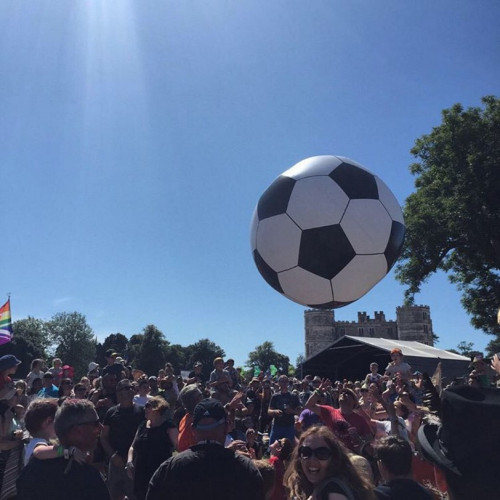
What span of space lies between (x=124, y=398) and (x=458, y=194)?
19670 millimetres

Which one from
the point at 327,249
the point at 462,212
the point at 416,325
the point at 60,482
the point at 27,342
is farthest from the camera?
the point at 416,325

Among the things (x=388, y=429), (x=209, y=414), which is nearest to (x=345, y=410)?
(x=388, y=429)

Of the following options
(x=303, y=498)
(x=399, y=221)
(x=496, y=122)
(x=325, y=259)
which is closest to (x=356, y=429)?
(x=325, y=259)

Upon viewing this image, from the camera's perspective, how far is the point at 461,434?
177 centimetres

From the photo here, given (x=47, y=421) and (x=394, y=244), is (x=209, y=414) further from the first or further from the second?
(x=394, y=244)

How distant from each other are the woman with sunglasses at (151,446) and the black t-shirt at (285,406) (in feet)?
9.24

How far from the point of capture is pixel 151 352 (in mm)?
63938

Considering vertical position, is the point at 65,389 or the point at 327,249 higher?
the point at 327,249

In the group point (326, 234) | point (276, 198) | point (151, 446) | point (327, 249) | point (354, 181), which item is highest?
point (354, 181)

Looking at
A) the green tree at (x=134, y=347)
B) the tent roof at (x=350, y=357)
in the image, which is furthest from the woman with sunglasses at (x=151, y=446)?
the green tree at (x=134, y=347)

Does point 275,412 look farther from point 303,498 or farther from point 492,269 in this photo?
point 492,269

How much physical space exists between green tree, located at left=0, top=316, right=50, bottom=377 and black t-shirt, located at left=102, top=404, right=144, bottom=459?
174 ft

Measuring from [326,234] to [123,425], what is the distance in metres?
3.52

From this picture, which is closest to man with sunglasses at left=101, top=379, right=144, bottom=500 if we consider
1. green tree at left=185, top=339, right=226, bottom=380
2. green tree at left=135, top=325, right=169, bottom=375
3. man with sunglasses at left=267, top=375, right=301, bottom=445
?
man with sunglasses at left=267, top=375, right=301, bottom=445
